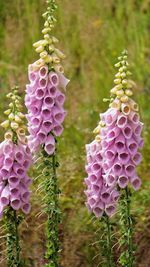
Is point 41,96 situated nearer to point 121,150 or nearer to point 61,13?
point 121,150

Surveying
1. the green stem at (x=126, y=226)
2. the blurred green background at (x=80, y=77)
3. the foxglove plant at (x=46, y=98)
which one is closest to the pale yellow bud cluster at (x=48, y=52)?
the foxglove plant at (x=46, y=98)

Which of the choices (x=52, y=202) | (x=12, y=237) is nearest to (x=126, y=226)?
(x=52, y=202)

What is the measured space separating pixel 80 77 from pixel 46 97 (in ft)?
14.0

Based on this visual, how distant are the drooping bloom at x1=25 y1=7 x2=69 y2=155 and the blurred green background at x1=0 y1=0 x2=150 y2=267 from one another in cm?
101

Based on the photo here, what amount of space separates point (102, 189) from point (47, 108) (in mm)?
580

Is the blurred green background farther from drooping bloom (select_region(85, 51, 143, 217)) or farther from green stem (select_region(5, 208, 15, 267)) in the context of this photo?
drooping bloom (select_region(85, 51, 143, 217))

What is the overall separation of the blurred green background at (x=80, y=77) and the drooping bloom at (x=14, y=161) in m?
0.82

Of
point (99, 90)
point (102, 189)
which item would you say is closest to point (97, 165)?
point (102, 189)

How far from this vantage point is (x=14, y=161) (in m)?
4.51

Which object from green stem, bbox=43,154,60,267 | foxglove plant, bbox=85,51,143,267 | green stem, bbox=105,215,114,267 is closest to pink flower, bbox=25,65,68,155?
green stem, bbox=43,154,60,267

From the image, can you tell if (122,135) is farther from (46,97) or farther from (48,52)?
(48,52)

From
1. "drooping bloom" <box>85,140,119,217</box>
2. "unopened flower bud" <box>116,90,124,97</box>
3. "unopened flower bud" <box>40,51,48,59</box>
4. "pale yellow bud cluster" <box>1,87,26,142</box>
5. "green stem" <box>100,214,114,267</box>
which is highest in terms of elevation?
"unopened flower bud" <box>40,51,48,59</box>

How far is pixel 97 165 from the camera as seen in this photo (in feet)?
15.1

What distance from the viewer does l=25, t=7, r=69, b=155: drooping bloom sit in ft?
14.4
